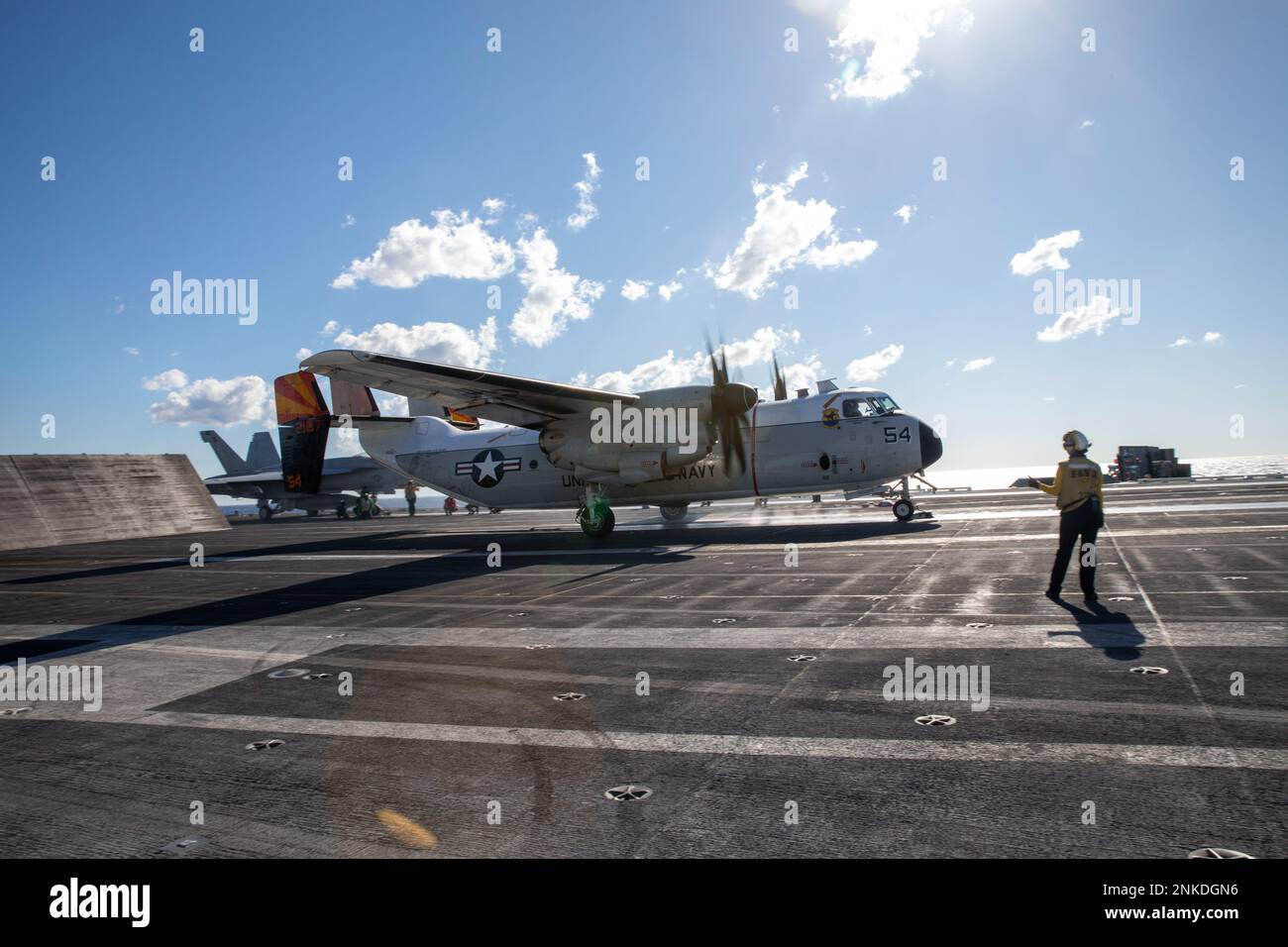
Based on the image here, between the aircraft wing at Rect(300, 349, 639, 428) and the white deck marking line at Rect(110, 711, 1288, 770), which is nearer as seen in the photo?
the white deck marking line at Rect(110, 711, 1288, 770)

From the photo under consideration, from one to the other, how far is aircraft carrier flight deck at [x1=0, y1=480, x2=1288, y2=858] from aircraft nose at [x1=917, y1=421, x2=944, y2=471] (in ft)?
32.5

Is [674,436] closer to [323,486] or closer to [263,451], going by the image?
[323,486]

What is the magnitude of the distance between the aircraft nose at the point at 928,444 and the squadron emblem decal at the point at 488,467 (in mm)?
14521

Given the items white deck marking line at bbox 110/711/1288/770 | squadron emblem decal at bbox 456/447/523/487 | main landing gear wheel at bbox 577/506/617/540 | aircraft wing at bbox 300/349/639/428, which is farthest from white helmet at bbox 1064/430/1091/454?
squadron emblem decal at bbox 456/447/523/487

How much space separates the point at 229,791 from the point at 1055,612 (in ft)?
29.9

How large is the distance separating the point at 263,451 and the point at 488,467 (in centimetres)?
6747

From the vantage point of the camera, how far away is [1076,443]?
35.0 ft

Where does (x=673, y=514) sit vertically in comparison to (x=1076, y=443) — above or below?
below

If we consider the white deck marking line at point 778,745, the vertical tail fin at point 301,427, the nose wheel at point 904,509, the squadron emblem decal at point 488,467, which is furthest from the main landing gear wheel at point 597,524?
the white deck marking line at point 778,745

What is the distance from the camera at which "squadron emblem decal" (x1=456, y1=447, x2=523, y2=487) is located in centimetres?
2808

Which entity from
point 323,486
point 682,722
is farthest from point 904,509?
point 323,486

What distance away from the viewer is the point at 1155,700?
18.3 ft

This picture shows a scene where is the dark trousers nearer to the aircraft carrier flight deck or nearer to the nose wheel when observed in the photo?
the aircraft carrier flight deck
